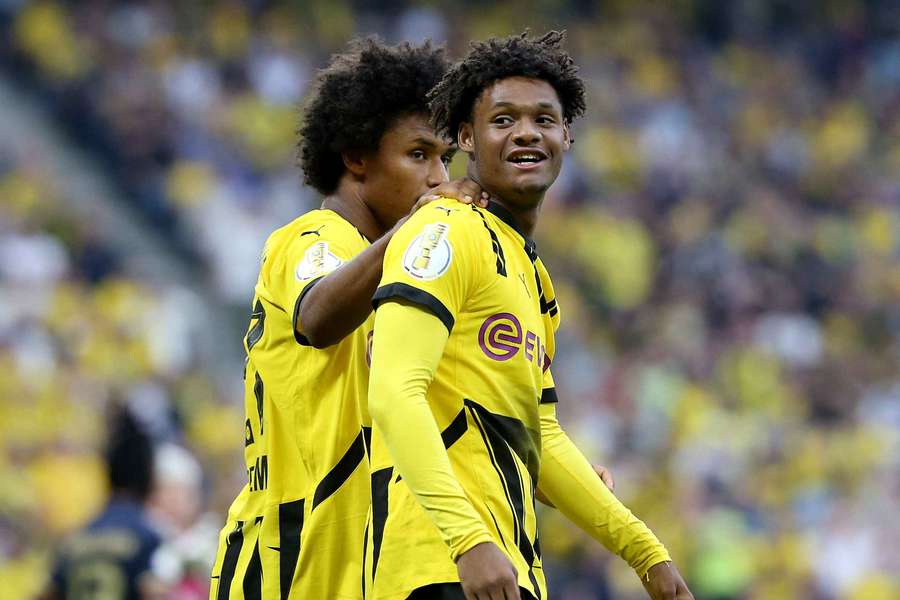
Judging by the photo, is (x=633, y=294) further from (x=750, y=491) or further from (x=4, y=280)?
(x=4, y=280)

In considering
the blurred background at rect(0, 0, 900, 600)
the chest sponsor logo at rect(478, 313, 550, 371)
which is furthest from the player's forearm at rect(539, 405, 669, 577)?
the blurred background at rect(0, 0, 900, 600)

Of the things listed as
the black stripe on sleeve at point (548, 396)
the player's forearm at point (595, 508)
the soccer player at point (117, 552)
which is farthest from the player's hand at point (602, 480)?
the soccer player at point (117, 552)

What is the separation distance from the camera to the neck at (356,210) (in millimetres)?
4707

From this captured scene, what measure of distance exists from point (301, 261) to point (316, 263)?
0.19ft

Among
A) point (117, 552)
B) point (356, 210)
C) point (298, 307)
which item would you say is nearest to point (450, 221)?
point (298, 307)

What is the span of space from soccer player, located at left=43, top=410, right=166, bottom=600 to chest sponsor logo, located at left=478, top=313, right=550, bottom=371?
3.16 metres

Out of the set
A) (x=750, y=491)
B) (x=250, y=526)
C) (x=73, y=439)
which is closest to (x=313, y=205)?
(x=73, y=439)

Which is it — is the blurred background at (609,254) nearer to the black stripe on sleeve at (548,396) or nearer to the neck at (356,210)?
the neck at (356,210)

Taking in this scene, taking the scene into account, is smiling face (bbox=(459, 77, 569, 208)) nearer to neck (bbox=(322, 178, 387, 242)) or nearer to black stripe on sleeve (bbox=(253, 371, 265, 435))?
neck (bbox=(322, 178, 387, 242))

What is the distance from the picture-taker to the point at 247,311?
13.8m

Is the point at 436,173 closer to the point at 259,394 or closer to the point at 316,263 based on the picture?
the point at 316,263

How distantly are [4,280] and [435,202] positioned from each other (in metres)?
9.69

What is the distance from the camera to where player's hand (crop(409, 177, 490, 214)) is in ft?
12.6

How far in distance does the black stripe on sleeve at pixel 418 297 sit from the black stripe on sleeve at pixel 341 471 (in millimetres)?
888
